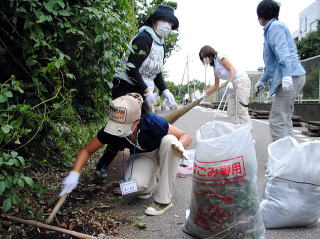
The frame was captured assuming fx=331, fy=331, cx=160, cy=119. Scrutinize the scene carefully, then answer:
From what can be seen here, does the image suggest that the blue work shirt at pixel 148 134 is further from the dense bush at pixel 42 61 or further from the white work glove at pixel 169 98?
A: the white work glove at pixel 169 98

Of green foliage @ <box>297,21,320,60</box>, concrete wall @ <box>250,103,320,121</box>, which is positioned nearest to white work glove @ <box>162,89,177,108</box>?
concrete wall @ <box>250,103,320,121</box>

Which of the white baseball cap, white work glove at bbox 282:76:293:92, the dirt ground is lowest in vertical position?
the dirt ground

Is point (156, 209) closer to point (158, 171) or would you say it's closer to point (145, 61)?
point (158, 171)

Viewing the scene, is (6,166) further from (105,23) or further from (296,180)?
(296,180)

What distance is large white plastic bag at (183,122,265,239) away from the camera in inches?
74.0

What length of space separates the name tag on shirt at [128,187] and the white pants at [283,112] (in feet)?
5.93

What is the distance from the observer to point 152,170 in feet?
9.39

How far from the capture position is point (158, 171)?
2.87 meters

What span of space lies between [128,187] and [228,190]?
38.6 inches

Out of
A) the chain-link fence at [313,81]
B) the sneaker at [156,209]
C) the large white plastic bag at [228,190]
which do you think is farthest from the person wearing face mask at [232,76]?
the chain-link fence at [313,81]

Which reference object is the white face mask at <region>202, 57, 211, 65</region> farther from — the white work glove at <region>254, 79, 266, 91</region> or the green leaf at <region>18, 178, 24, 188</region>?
the green leaf at <region>18, 178, 24, 188</region>

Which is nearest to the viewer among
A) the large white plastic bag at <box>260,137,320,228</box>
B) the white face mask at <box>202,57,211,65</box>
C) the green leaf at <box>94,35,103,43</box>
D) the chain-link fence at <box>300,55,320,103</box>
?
the large white plastic bag at <box>260,137,320,228</box>

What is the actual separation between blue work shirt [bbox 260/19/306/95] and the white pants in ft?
0.36

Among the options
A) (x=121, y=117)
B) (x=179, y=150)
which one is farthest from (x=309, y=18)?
(x=121, y=117)
